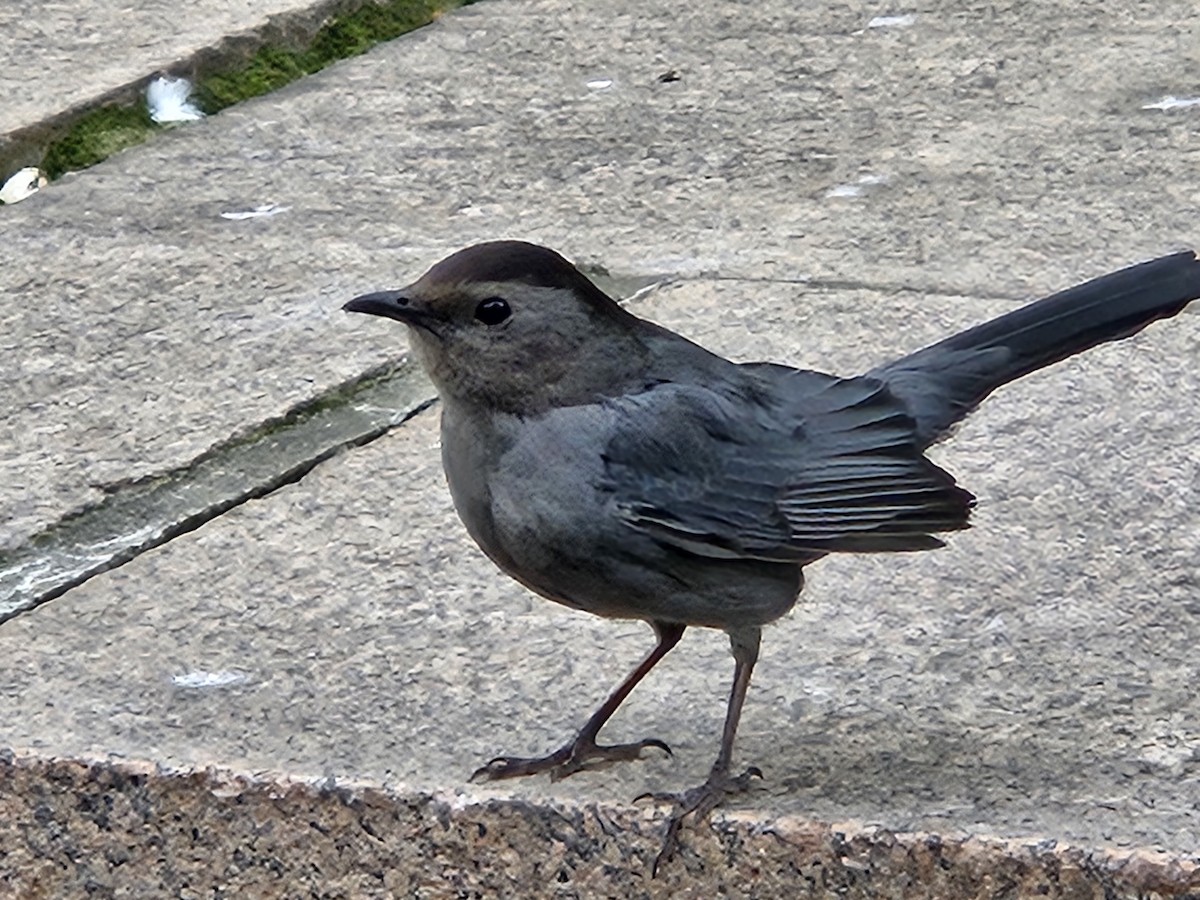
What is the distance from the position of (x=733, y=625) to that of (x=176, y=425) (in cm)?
Result: 103

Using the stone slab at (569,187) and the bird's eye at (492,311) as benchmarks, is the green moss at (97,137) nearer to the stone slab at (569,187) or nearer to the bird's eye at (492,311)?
the stone slab at (569,187)

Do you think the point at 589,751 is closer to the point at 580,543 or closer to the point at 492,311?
the point at 580,543

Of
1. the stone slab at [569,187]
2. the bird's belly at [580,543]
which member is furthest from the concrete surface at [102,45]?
the bird's belly at [580,543]

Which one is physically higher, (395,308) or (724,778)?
(395,308)

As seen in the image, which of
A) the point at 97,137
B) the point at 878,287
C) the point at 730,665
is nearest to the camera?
the point at 730,665

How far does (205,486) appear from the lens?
10.5 ft

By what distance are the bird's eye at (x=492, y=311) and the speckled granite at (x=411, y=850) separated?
21.4 inches

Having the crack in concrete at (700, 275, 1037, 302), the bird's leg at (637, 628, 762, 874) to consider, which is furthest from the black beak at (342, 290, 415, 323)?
the crack in concrete at (700, 275, 1037, 302)

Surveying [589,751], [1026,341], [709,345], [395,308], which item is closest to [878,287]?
[709,345]

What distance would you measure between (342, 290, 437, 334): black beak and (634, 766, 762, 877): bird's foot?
0.58m

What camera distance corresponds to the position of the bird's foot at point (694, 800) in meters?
2.43

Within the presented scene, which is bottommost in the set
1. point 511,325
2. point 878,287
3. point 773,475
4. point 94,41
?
point 878,287

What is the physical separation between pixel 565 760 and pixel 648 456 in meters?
0.35

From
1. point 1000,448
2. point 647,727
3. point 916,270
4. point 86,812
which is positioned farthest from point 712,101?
point 86,812
